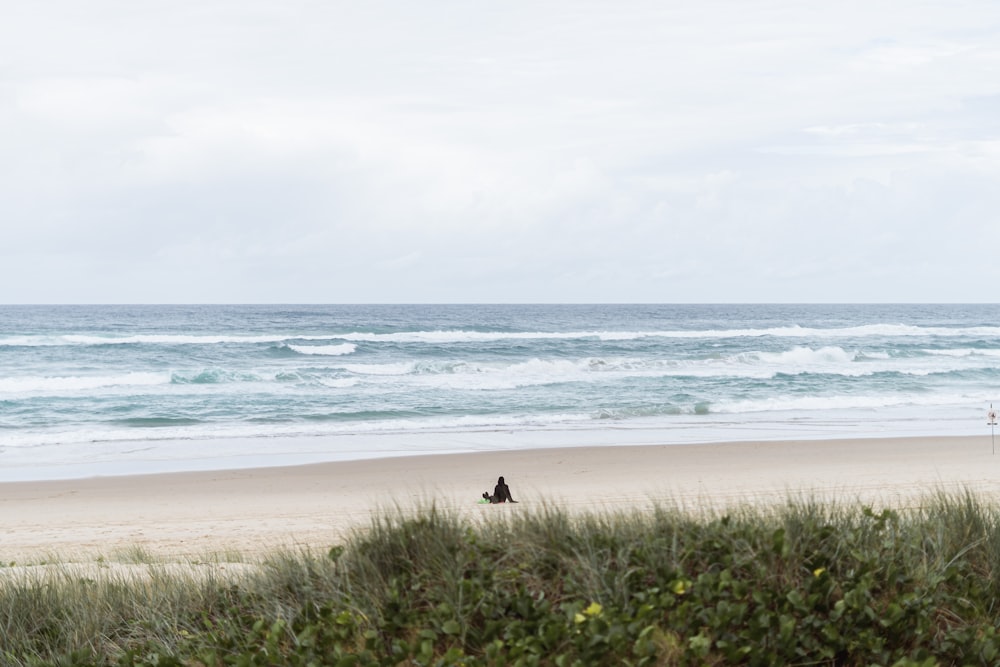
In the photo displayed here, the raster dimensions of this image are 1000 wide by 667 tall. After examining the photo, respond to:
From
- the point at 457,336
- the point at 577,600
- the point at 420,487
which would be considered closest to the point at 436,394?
the point at 420,487

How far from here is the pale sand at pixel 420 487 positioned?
30.0 feet

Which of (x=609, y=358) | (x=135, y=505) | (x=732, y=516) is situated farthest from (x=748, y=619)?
(x=609, y=358)

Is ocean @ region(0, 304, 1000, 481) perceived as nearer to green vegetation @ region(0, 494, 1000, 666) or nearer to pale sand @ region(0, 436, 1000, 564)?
pale sand @ region(0, 436, 1000, 564)

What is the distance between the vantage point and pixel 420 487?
12477 mm

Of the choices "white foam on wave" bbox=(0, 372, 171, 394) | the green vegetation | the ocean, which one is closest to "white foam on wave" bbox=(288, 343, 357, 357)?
the ocean

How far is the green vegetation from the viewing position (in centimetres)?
344

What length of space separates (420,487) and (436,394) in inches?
500

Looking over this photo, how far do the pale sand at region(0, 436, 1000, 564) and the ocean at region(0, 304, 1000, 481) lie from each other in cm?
141

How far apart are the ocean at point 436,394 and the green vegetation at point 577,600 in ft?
35.9

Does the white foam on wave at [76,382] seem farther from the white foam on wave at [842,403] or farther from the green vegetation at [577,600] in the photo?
the green vegetation at [577,600]

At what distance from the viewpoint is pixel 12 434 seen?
18438mm

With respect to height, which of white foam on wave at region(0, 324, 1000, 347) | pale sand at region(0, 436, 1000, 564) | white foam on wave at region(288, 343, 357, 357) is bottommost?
pale sand at region(0, 436, 1000, 564)

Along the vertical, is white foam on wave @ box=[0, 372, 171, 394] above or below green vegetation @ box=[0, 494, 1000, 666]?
below

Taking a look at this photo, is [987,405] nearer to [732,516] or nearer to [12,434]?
[732,516]
